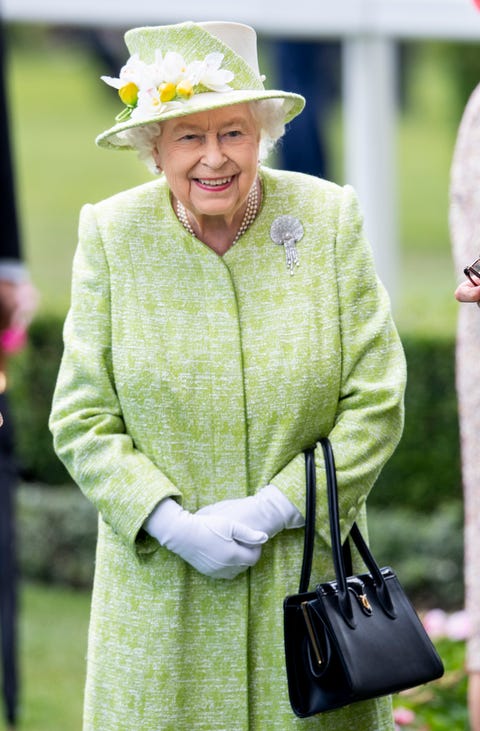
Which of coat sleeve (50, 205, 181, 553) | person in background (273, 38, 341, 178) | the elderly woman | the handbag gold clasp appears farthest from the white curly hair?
person in background (273, 38, 341, 178)

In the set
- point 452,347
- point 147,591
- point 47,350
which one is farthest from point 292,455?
point 47,350

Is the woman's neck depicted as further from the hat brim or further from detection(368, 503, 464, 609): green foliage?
detection(368, 503, 464, 609): green foliage

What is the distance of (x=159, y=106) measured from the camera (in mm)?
2986

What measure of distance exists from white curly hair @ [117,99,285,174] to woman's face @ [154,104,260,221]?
3 centimetres

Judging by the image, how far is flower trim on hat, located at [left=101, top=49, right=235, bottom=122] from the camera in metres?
2.97

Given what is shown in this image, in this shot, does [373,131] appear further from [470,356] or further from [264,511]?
[264,511]

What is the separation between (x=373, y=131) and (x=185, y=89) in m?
5.10

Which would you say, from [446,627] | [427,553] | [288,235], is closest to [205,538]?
[288,235]

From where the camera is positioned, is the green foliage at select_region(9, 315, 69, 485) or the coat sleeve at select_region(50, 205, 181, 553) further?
the green foliage at select_region(9, 315, 69, 485)

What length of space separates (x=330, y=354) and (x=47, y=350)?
4918 millimetres

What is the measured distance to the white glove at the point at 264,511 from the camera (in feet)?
9.99

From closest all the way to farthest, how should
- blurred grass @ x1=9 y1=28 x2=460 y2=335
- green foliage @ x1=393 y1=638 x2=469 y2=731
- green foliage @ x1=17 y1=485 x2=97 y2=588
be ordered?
green foliage @ x1=393 y1=638 x2=469 y2=731
green foliage @ x1=17 y1=485 x2=97 y2=588
blurred grass @ x1=9 y1=28 x2=460 y2=335

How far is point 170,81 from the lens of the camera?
2973 millimetres

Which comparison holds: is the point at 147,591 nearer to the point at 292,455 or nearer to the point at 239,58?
the point at 292,455
